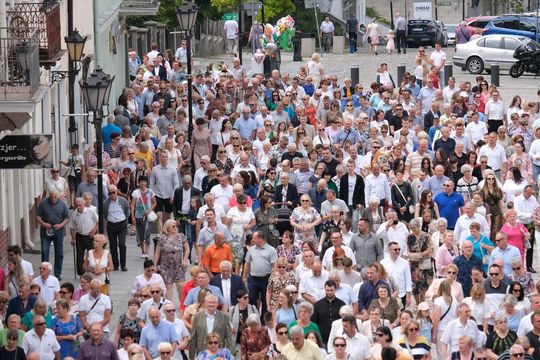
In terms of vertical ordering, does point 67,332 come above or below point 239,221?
below

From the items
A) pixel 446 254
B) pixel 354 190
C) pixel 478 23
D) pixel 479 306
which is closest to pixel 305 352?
pixel 479 306

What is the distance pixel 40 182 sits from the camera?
3341 centimetres

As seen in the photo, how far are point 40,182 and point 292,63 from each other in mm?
27065

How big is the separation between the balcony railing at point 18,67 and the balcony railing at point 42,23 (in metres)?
0.68

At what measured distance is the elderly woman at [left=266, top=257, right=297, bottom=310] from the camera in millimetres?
23172

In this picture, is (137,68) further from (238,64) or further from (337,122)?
(337,122)

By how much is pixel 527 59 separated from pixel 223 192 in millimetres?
28713

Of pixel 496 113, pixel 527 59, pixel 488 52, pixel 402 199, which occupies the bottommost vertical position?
pixel 402 199

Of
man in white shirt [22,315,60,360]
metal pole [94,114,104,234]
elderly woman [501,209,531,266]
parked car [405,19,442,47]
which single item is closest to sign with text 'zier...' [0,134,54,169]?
metal pole [94,114,104,234]

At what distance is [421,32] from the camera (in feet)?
218

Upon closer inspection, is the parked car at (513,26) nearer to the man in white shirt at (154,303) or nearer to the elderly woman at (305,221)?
the elderly woman at (305,221)

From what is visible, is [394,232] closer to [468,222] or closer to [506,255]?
[468,222]

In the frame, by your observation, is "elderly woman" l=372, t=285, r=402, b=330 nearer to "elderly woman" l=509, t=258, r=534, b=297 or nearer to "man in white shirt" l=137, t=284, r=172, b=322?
"elderly woman" l=509, t=258, r=534, b=297

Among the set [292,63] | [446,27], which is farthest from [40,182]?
[446,27]
